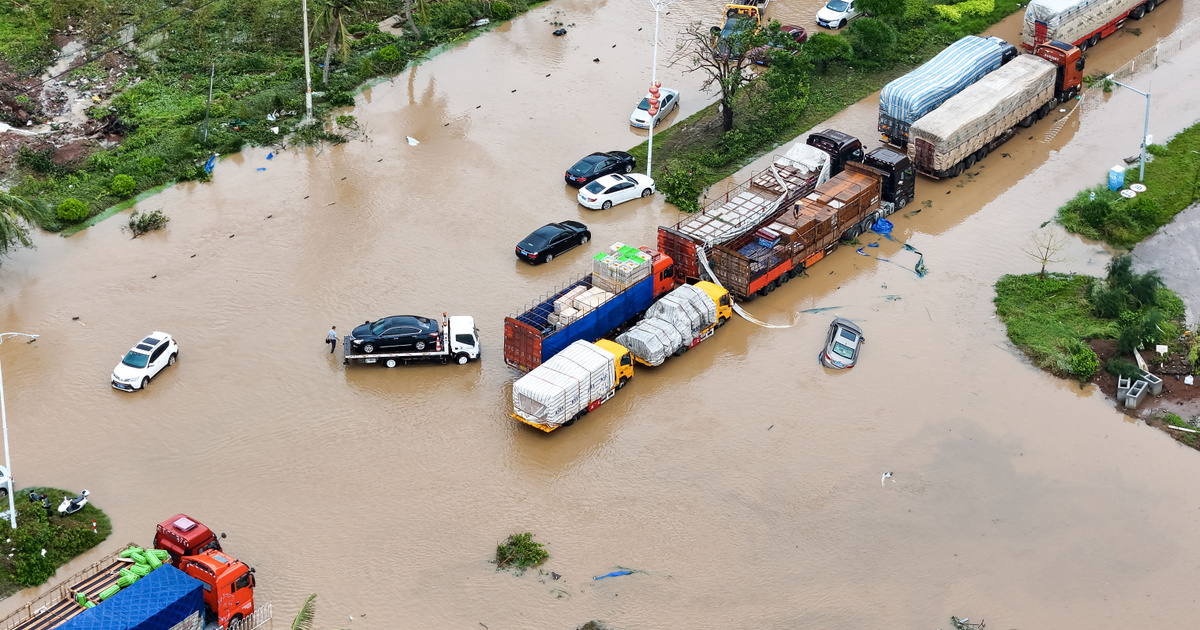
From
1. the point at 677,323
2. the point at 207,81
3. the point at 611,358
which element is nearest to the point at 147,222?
the point at 207,81

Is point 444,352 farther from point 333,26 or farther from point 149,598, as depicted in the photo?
→ point 333,26

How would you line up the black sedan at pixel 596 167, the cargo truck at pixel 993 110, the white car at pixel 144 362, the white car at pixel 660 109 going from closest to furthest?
1. the white car at pixel 144 362
2. the cargo truck at pixel 993 110
3. the black sedan at pixel 596 167
4. the white car at pixel 660 109

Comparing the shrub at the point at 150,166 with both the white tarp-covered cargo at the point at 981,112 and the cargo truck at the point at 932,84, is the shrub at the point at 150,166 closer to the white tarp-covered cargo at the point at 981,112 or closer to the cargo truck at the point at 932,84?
the cargo truck at the point at 932,84

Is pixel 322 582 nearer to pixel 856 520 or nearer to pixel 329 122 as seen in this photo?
pixel 856 520

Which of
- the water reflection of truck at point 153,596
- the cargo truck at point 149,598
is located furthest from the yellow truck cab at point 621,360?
the cargo truck at point 149,598

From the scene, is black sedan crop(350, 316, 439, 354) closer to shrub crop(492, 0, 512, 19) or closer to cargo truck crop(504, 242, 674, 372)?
cargo truck crop(504, 242, 674, 372)

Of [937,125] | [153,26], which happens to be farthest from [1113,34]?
[153,26]
